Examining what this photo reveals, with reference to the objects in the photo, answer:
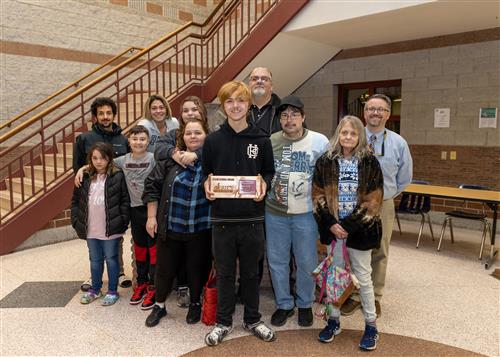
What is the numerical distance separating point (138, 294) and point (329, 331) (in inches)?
59.4

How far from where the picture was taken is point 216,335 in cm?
239

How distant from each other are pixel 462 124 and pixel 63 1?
6.35m

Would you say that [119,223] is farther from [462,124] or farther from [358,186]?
[462,124]

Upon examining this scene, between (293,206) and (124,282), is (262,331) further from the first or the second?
(124,282)

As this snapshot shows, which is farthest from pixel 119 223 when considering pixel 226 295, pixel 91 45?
pixel 91 45

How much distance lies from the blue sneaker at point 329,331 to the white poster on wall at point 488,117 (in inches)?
174

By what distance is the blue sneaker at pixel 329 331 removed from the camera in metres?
2.44

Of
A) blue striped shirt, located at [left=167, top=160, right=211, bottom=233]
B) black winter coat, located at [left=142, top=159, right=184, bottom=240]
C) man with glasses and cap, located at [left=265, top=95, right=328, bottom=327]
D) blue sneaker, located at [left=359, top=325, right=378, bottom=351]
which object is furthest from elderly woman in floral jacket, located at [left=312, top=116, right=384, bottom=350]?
black winter coat, located at [left=142, top=159, right=184, bottom=240]

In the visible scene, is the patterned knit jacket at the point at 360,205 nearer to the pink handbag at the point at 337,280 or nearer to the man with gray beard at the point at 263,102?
the pink handbag at the point at 337,280

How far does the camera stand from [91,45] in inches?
250

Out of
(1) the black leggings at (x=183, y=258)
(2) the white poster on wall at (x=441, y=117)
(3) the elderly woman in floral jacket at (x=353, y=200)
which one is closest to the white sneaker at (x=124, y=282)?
(1) the black leggings at (x=183, y=258)

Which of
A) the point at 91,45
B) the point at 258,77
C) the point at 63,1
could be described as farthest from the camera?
the point at 91,45

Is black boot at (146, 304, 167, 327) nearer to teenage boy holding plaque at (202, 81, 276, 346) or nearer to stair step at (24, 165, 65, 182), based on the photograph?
teenage boy holding plaque at (202, 81, 276, 346)

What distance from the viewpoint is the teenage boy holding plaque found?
7.42ft
